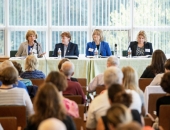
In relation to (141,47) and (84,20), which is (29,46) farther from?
(141,47)

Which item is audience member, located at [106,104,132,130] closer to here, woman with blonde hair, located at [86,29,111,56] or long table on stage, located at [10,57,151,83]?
long table on stage, located at [10,57,151,83]

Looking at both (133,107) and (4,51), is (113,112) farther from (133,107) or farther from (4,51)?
(4,51)

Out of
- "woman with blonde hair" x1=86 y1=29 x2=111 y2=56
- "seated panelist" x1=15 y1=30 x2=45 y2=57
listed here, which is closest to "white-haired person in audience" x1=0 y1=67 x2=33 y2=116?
"seated panelist" x1=15 y1=30 x2=45 y2=57

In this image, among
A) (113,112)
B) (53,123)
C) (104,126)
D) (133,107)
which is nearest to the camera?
(53,123)

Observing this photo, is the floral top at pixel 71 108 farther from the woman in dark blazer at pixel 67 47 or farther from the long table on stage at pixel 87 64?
the woman in dark blazer at pixel 67 47

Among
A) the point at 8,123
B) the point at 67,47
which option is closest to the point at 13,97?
the point at 8,123

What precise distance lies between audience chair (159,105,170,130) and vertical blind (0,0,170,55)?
6.58 metres

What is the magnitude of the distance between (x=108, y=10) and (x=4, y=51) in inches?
109

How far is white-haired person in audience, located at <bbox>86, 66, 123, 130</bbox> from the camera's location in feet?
13.4

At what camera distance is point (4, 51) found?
433 inches

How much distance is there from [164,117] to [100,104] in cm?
78

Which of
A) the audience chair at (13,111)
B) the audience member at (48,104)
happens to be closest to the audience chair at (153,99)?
the audience chair at (13,111)

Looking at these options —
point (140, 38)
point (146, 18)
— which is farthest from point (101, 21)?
point (140, 38)

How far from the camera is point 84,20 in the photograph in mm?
11086
